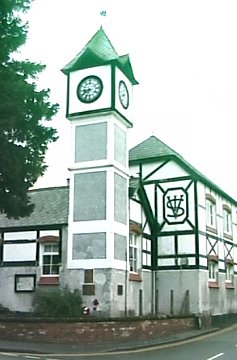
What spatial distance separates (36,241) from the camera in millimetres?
26594

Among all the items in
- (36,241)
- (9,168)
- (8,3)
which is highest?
(8,3)

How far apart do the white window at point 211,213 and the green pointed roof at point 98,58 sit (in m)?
9.28

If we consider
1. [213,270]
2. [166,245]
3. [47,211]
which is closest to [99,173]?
[47,211]

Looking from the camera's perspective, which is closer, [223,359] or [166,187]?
[223,359]

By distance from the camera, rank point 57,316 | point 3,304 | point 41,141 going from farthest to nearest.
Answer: point 3,304
point 57,316
point 41,141

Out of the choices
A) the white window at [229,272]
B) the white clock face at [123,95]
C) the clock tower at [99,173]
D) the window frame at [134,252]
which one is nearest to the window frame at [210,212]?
the white window at [229,272]

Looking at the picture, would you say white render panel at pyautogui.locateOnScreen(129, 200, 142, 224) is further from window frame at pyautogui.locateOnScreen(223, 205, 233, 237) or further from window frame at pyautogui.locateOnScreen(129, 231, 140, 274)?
window frame at pyautogui.locateOnScreen(223, 205, 233, 237)

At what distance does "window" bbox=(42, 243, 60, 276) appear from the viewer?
25781 millimetres

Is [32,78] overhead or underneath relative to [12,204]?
overhead

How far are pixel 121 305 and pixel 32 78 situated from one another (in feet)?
36.1

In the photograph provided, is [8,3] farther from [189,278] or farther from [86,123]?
[189,278]

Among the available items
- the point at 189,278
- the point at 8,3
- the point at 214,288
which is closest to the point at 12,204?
the point at 8,3

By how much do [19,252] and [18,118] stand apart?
10301 mm

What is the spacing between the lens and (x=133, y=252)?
27.5 m
